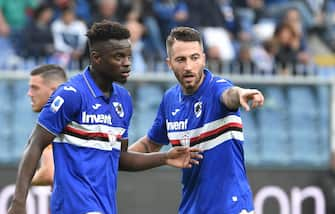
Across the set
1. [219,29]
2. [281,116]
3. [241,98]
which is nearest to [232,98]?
[241,98]

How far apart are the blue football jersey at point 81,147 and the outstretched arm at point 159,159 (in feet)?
1.54

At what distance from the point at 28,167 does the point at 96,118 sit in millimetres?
614

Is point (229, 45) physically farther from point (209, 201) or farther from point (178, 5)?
point (209, 201)

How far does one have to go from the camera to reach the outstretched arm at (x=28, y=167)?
7113 millimetres

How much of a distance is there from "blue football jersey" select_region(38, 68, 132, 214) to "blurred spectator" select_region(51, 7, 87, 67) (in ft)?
20.3

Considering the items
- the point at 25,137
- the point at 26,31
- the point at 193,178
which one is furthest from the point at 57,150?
the point at 26,31

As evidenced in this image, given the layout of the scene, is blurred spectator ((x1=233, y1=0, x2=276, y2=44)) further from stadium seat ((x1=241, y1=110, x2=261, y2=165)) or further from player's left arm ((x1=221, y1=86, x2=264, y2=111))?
player's left arm ((x1=221, y1=86, x2=264, y2=111))

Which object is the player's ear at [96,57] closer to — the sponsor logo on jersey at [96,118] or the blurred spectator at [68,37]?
the sponsor logo on jersey at [96,118]

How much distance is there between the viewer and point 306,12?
17.4 meters

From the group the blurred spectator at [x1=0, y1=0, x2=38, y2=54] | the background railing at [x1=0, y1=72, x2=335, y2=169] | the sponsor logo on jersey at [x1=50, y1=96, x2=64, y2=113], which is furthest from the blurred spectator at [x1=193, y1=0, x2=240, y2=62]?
the sponsor logo on jersey at [x1=50, y1=96, x2=64, y2=113]

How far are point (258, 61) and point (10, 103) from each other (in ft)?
13.6

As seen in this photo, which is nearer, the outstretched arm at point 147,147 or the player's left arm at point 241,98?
the player's left arm at point 241,98

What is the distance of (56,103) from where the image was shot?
7.30 m

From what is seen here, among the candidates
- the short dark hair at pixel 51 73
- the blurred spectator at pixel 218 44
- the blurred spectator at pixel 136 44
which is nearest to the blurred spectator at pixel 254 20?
the blurred spectator at pixel 218 44
